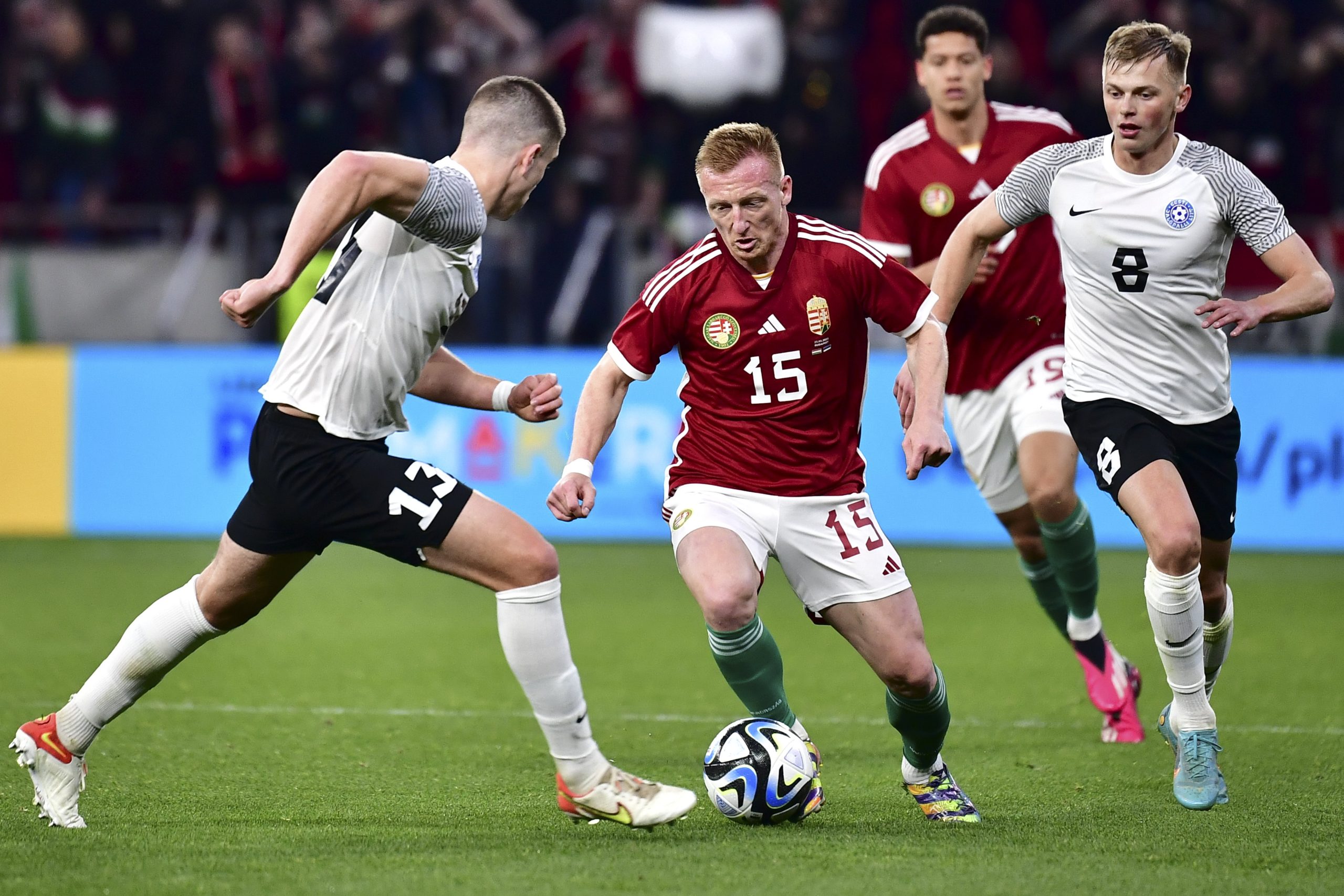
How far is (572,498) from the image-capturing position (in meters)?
4.80

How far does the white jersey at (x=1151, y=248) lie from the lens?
550 centimetres

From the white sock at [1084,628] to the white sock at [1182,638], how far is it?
1.31m

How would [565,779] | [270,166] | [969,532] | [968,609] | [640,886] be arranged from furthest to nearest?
[270,166]
[969,532]
[968,609]
[565,779]
[640,886]

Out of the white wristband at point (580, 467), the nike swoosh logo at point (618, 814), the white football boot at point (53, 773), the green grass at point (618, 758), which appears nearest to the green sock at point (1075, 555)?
the green grass at point (618, 758)

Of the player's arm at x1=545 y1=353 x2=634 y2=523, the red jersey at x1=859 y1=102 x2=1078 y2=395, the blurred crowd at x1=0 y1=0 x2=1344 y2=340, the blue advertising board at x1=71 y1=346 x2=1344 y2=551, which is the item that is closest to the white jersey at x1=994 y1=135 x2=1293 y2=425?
the red jersey at x1=859 y1=102 x2=1078 y2=395

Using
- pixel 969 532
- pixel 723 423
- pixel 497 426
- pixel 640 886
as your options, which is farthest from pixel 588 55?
pixel 640 886

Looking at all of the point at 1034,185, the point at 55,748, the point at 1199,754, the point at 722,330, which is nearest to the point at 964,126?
the point at 1034,185

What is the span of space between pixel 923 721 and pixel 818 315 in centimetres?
126

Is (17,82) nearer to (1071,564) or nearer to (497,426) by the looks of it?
(497,426)

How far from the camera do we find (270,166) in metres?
14.5

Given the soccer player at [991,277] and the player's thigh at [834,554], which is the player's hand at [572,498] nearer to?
the player's thigh at [834,554]

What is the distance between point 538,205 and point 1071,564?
9753 millimetres

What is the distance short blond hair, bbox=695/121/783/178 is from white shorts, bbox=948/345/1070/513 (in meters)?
2.13

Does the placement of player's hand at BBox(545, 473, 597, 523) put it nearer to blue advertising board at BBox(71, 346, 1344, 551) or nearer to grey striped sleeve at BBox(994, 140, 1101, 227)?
grey striped sleeve at BBox(994, 140, 1101, 227)
